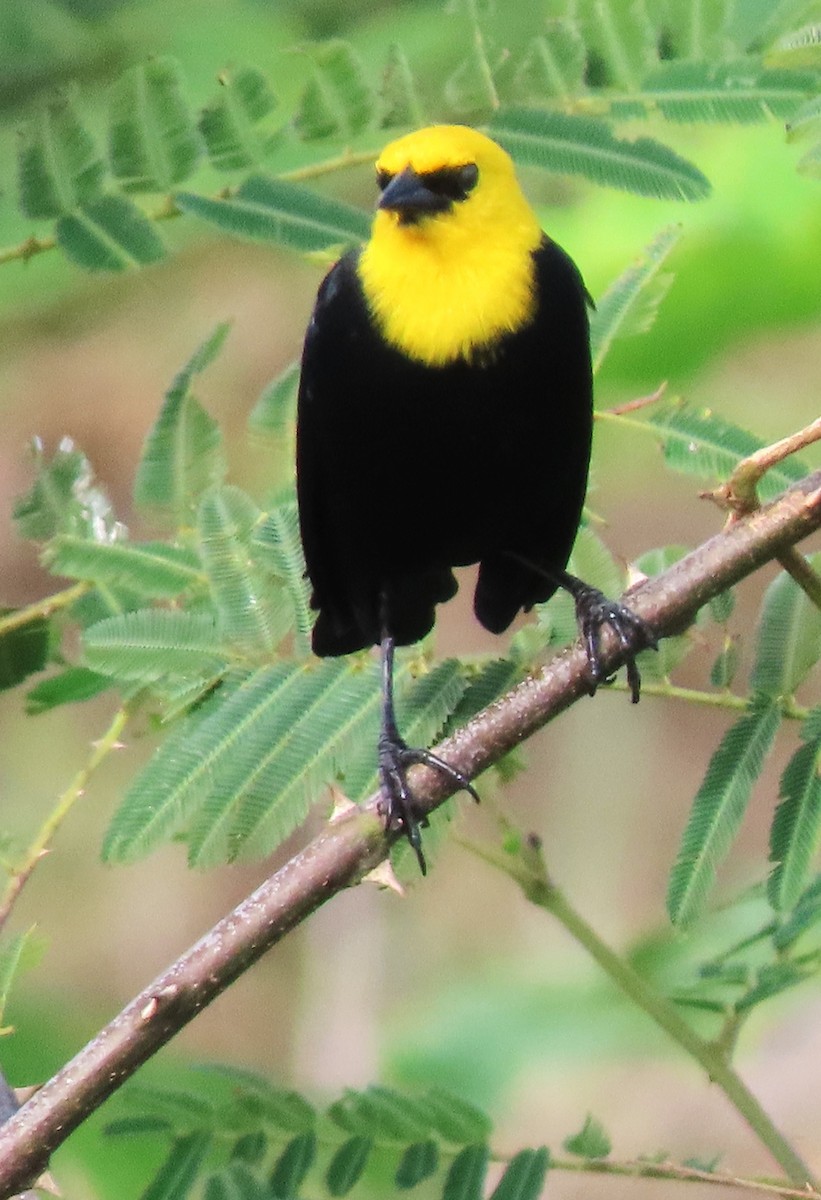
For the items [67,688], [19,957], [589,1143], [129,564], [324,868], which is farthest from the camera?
[67,688]

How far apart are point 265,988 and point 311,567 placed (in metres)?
2.25

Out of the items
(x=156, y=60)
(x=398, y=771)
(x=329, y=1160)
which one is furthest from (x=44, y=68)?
(x=329, y=1160)

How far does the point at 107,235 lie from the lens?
209 cm

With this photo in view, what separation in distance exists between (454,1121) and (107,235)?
1267 mm

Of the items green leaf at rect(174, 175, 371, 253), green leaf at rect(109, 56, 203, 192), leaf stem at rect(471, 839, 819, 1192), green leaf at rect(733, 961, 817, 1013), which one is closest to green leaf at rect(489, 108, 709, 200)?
green leaf at rect(174, 175, 371, 253)

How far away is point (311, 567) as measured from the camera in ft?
7.23

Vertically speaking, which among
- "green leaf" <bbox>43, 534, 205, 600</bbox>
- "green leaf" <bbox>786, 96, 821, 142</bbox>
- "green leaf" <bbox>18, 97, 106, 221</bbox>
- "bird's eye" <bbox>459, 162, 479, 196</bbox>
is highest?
"green leaf" <bbox>18, 97, 106, 221</bbox>

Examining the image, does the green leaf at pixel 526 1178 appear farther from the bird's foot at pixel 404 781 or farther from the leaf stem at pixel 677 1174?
the bird's foot at pixel 404 781

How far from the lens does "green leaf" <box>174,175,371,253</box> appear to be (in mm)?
2072

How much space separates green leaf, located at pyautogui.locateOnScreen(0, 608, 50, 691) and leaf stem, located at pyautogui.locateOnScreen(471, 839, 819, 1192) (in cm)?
70

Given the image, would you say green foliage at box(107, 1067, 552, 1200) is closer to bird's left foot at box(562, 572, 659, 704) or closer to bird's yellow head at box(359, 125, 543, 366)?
bird's left foot at box(562, 572, 659, 704)

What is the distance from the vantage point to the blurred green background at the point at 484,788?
2172 mm

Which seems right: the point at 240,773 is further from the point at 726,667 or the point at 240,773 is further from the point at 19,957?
the point at 726,667

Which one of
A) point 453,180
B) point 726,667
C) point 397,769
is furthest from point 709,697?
point 453,180
